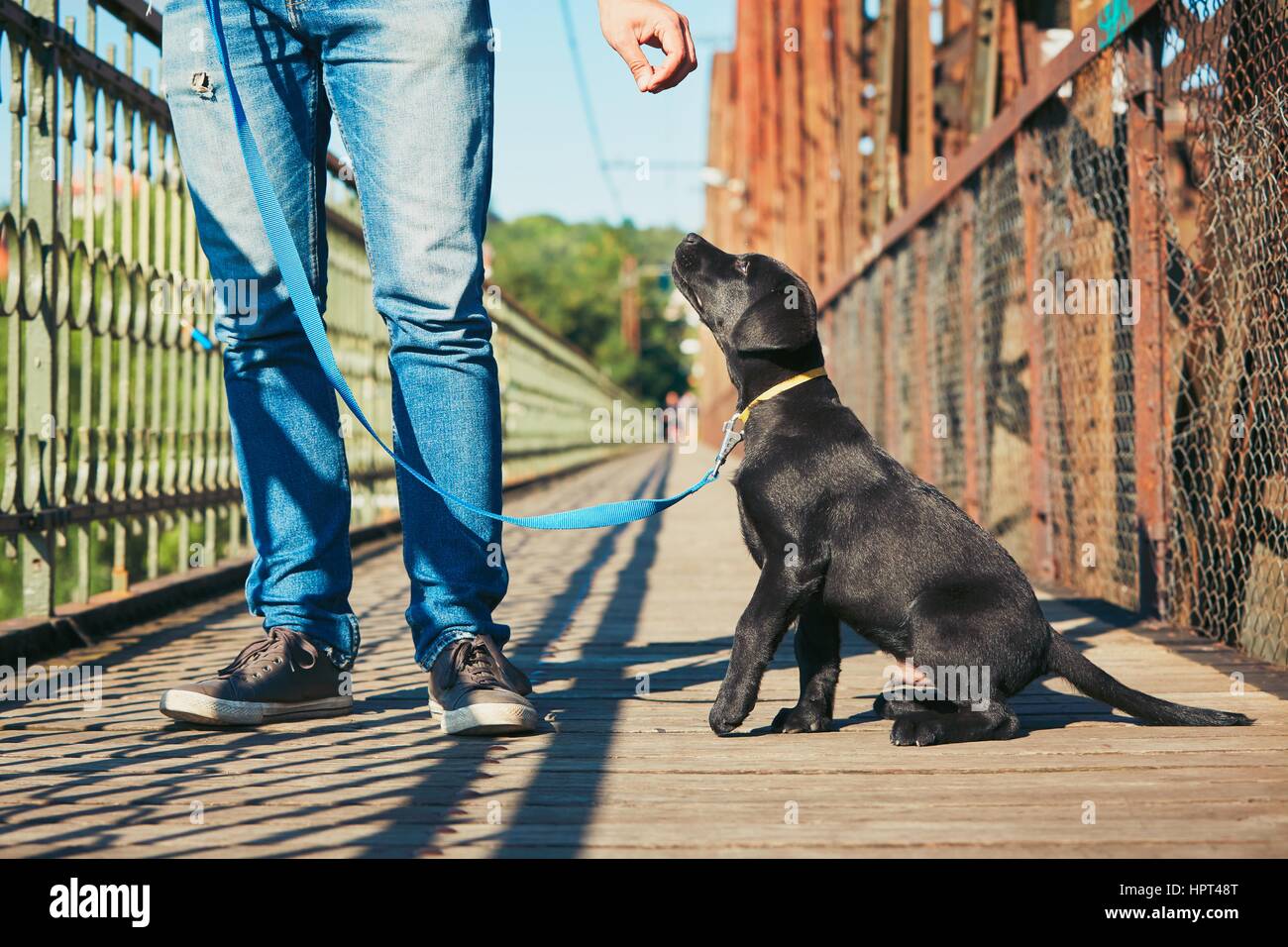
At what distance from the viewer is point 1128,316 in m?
3.83

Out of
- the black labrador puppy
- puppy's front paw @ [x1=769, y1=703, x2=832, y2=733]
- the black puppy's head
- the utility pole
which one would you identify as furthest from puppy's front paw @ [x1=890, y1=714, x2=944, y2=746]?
the utility pole

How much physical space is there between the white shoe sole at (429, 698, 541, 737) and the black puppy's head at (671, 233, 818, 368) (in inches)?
32.1

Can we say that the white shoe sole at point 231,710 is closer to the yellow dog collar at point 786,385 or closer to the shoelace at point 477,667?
the shoelace at point 477,667

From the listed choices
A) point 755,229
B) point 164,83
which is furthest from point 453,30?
point 755,229

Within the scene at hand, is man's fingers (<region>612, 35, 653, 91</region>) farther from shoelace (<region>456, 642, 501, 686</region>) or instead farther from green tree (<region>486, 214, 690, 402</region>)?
green tree (<region>486, 214, 690, 402</region>)

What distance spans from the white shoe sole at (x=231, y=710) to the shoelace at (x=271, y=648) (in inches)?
2.6

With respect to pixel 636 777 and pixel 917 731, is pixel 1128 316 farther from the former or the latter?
pixel 636 777

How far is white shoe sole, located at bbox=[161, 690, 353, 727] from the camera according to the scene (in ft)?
7.70

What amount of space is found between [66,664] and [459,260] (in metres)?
1.40

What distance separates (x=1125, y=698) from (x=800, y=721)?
0.54 metres

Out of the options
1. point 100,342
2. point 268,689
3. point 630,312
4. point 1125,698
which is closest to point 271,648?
point 268,689

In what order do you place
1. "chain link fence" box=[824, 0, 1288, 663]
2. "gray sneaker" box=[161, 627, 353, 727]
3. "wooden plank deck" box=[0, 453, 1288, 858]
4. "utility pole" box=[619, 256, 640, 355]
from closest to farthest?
"wooden plank deck" box=[0, 453, 1288, 858] → "gray sneaker" box=[161, 627, 353, 727] → "chain link fence" box=[824, 0, 1288, 663] → "utility pole" box=[619, 256, 640, 355]

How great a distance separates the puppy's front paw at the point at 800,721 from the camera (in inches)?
95.3

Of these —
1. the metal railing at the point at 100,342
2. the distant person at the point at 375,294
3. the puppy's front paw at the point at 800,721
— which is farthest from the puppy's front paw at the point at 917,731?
the metal railing at the point at 100,342
